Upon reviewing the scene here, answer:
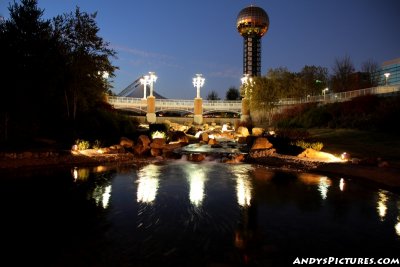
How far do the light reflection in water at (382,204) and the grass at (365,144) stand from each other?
175 inches

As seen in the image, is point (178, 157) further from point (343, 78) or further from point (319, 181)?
point (343, 78)

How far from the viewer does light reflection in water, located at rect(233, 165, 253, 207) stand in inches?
456

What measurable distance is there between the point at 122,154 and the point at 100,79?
923cm

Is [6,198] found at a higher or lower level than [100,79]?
lower

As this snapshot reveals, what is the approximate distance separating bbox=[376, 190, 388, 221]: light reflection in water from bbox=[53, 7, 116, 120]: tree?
73.7ft

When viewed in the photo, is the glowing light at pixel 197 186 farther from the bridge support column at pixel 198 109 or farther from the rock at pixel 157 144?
the bridge support column at pixel 198 109

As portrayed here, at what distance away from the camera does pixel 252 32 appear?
144 m

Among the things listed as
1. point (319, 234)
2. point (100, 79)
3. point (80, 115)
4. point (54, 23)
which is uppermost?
point (54, 23)

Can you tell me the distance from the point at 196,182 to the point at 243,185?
2202mm

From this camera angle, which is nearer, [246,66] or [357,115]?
[357,115]

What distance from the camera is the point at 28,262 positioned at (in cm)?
638

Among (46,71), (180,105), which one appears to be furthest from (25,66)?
(180,105)

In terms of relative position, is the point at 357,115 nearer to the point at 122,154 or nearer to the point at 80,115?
the point at 122,154

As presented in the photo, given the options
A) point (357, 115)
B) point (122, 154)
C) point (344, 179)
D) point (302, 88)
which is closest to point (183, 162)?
point (122, 154)
